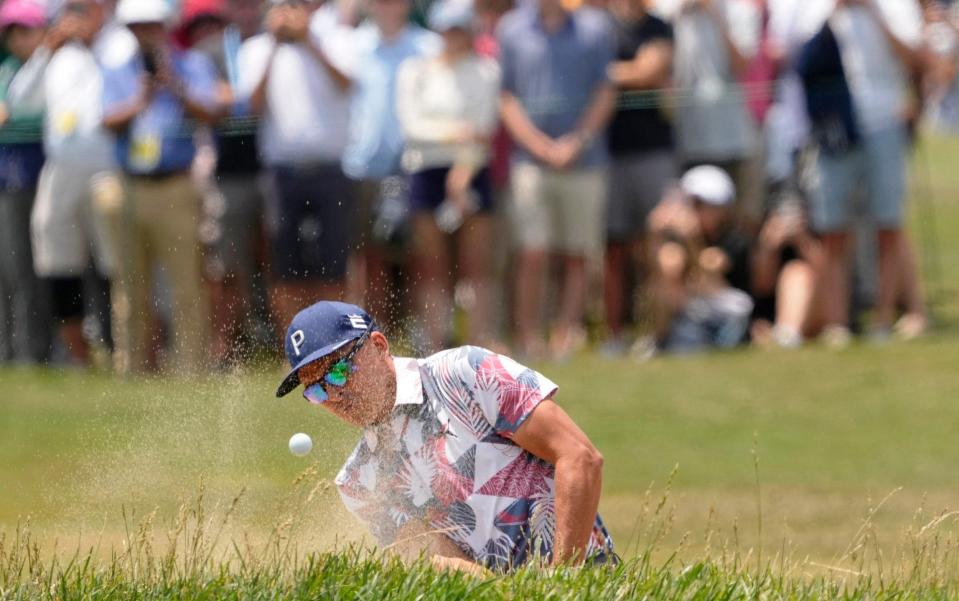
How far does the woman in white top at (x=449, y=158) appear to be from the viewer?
529 inches

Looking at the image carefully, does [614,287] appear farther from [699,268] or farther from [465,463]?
[465,463]

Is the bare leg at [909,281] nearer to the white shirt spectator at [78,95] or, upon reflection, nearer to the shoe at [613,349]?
the shoe at [613,349]

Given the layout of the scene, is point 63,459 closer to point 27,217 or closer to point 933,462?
point 27,217

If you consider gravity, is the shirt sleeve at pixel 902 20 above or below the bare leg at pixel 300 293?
above

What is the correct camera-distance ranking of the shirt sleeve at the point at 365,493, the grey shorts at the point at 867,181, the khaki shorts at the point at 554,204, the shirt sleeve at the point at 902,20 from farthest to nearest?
the shirt sleeve at the point at 902,20 < the grey shorts at the point at 867,181 < the khaki shorts at the point at 554,204 < the shirt sleeve at the point at 365,493

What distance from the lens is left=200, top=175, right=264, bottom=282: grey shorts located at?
13.7 metres

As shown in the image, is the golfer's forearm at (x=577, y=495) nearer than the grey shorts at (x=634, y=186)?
Yes

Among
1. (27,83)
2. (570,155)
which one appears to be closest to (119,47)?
(27,83)

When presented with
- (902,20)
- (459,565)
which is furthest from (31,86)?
(459,565)

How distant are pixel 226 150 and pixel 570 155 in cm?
250

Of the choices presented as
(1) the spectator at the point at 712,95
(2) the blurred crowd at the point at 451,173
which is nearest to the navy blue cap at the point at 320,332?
(2) the blurred crowd at the point at 451,173

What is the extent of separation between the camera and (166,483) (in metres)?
8.15

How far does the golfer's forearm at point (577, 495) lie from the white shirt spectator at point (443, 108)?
25.3ft

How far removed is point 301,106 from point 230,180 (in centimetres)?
92
